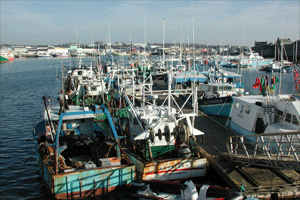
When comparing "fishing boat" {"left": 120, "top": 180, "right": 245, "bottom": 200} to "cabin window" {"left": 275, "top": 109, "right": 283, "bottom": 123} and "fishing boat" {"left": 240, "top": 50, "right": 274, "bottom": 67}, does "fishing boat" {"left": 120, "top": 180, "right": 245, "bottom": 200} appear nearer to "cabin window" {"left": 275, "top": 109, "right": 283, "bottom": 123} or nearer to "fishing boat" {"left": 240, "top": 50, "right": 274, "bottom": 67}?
"cabin window" {"left": 275, "top": 109, "right": 283, "bottom": 123}

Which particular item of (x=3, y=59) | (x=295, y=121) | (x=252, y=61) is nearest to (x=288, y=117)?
(x=295, y=121)

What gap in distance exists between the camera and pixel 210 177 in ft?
50.4

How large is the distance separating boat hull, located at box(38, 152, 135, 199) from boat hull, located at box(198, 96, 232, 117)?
15820 mm

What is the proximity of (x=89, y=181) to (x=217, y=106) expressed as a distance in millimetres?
17689

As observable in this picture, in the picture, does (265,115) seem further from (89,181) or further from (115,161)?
(89,181)

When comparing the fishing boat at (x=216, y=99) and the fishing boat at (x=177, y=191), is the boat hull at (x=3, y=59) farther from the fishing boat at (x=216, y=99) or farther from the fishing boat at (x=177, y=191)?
the fishing boat at (x=177, y=191)

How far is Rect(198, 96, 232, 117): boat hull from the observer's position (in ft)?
89.1

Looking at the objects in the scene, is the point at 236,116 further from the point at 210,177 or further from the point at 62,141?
the point at 62,141

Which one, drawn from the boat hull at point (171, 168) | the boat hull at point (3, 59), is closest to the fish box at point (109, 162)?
the boat hull at point (171, 168)

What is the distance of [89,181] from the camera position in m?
13.0

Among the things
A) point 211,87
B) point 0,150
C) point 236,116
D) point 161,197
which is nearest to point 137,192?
point 161,197

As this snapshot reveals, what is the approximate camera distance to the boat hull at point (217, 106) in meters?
27.2

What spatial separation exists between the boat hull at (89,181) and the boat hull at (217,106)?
15.8m

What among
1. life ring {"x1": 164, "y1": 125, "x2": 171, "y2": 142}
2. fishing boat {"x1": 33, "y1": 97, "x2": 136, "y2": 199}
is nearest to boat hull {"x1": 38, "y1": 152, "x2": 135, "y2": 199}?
fishing boat {"x1": 33, "y1": 97, "x2": 136, "y2": 199}
